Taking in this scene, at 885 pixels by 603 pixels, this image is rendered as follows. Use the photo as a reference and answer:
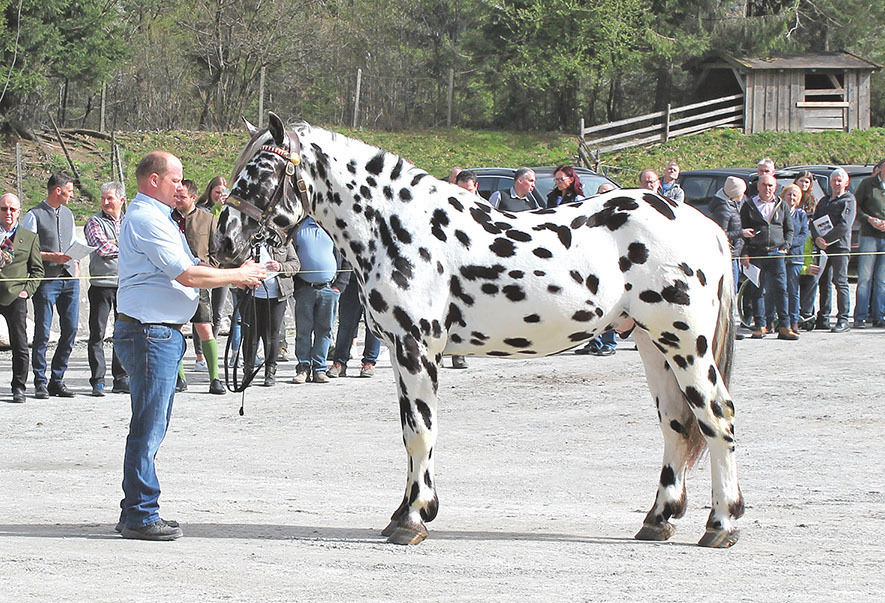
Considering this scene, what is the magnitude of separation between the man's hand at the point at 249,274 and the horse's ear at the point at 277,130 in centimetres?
72

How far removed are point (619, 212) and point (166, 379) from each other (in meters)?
2.79

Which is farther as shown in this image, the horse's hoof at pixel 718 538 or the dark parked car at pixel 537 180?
the dark parked car at pixel 537 180

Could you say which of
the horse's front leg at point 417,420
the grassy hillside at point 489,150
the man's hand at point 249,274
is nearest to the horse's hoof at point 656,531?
the horse's front leg at point 417,420

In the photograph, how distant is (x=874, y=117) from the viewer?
153ft

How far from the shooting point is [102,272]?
13039 millimetres

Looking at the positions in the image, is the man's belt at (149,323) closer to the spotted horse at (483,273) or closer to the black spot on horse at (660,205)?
the spotted horse at (483,273)

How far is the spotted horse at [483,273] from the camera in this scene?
675 centimetres

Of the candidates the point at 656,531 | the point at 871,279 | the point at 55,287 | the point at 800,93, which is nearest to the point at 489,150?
the point at 800,93

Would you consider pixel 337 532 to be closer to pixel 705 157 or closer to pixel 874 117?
pixel 705 157

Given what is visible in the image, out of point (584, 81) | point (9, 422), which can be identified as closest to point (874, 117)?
point (584, 81)

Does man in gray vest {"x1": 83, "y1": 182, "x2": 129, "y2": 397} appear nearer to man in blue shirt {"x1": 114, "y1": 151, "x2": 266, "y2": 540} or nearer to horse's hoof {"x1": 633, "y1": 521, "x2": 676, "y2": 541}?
man in blue shirt {"x1": 114, "y1": 151, "x2": 266, "y2": 540}

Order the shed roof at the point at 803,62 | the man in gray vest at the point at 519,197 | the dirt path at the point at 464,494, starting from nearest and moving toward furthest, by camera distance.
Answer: the dirt path at the point at 464,494 → the man in gray vest at the point at 519,197 → the shed roof at the point at 803,62

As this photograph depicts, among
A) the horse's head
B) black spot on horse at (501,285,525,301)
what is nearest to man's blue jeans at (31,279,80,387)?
the horse's head

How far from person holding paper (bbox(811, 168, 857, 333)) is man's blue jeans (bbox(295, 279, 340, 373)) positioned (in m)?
7.29
